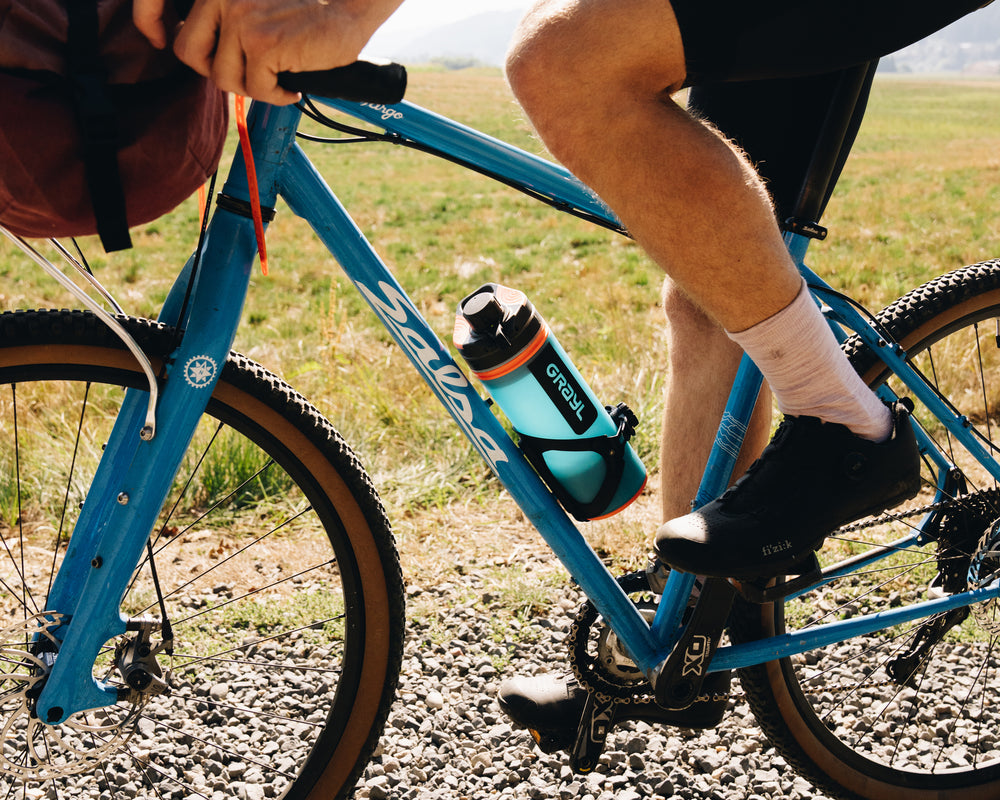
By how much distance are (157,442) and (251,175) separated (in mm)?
457

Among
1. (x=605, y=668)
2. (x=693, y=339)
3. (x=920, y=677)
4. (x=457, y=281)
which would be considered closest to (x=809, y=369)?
(x=693, y=339)

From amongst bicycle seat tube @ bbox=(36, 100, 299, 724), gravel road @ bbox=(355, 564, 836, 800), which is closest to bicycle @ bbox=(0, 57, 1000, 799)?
bicycle seat tube @ bbox=(36, 100, 299, 724)

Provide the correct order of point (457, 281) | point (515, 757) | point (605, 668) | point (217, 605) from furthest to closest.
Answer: point (457, 281), point (217, 605), point (515, 757), point (605, 668)

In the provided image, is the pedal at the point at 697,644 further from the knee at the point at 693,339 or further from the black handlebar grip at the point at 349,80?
the black handlebar grip at the point at 349,80

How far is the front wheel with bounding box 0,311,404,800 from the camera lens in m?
1.53

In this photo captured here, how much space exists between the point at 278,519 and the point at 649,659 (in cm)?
176

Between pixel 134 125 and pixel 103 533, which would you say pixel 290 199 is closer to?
pixel 134 125

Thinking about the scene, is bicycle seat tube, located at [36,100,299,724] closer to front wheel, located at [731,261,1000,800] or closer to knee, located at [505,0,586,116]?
knee, located at [505,0,586,116]

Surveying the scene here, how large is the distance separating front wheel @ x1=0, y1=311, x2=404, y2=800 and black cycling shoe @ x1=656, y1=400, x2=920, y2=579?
59 cm

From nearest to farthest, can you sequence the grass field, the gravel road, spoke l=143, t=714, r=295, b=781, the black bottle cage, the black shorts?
the black shorts
the black bottle cage
spoke l=143, t=714, r=295, b=781
the gravel road
the grass field

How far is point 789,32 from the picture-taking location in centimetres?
127

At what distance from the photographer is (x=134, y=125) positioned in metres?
1.16

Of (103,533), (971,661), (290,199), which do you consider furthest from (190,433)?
(971,661)

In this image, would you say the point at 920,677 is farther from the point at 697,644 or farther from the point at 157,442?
the point at 157,442
